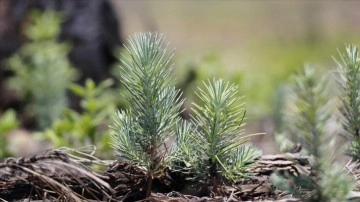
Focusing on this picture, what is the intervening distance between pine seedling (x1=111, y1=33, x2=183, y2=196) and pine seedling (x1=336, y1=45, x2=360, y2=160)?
0.39 metres

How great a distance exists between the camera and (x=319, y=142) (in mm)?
1417

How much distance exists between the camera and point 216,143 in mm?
1653

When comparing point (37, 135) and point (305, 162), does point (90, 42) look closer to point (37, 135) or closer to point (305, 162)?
point (37, 135)

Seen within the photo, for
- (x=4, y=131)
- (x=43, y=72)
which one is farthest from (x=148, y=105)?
(x=43, y=72)

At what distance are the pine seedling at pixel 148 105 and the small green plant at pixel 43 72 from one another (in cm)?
198

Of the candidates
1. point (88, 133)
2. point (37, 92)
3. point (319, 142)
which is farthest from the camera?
point (37, 92)

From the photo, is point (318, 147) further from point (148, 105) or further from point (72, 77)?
point (72, 77)

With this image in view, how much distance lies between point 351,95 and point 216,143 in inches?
12.7

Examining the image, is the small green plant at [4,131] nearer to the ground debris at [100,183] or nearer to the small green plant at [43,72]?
the small green plant at [43,72]

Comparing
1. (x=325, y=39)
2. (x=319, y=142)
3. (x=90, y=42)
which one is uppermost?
(x=325, y=39)

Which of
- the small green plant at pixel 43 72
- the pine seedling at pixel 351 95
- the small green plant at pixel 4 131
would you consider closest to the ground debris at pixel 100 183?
the pine seedling at pixel 351 95

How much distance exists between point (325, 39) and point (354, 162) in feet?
34.3

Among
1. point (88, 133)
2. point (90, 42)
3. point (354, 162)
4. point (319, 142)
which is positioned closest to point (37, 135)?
point (88, 133)

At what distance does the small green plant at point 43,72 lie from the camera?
3.97 m
